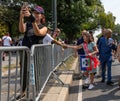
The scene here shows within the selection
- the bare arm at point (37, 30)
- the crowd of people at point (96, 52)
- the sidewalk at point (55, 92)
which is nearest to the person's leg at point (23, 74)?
the bare arm at point (37, 30)

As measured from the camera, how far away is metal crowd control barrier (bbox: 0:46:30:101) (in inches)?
174

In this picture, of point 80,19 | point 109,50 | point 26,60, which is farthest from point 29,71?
point 80,19

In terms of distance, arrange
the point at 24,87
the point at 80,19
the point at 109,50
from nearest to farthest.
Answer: the point at 24,87
the point at 109,50
the point at 80,19

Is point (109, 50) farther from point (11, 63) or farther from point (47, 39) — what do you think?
point (11, 63)

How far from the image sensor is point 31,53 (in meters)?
6.33

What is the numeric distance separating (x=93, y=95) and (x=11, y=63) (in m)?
5.65

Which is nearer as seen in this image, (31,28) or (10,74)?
(10,74)

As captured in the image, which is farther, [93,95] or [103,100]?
[93,95]

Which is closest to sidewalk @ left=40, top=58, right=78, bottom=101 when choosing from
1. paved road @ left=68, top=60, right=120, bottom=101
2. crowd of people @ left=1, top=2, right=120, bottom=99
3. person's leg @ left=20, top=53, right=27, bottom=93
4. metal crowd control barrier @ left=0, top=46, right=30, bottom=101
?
paved road @ left=68, top=60, right=120, bottom=101

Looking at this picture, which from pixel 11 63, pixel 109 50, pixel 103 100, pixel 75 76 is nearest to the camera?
pixel 11 63

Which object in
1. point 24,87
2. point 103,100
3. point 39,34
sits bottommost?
point 103,100

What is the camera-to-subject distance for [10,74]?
188 inches

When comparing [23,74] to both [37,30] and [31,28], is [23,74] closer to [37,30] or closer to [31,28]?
[37,30]

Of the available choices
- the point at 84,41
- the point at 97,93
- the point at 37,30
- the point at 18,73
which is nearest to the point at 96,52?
the point at 84,41
